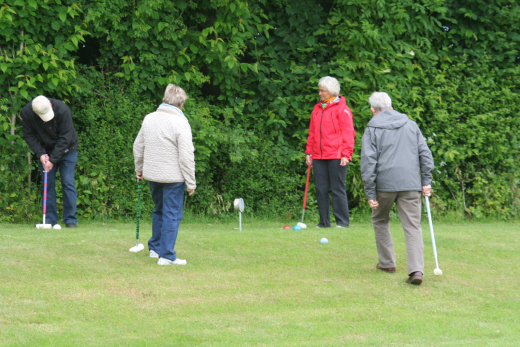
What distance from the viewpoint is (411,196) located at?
18.2ft

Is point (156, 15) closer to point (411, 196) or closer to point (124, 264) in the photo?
point (124, 264)

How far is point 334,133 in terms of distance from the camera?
855 centimetres

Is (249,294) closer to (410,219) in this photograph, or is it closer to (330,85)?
(410,219)

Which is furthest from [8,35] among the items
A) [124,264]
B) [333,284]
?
[333,284]

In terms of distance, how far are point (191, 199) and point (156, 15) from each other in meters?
2.99

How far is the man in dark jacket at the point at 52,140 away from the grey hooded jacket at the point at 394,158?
437cm

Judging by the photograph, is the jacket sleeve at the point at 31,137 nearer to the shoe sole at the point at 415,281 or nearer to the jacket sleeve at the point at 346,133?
the jacket sleeve at the point at 346,133

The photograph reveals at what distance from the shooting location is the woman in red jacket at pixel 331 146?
8.52 m

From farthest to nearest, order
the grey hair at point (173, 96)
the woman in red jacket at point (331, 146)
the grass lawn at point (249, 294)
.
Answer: the woman in red jacket at point (331, 146) → the grey hair at point (173, 96) → the grass lawn at point (249, 294)

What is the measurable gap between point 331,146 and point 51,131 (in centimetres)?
382

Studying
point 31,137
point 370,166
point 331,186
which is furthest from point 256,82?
point 370,166

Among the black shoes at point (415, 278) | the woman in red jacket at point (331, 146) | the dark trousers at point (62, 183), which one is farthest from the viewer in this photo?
the woman in red jacket at point (331, 146)

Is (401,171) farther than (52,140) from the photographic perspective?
No

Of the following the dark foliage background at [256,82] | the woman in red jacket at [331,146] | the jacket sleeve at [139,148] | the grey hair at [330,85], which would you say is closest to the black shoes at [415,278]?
the jacket sleeve at [139,148]
